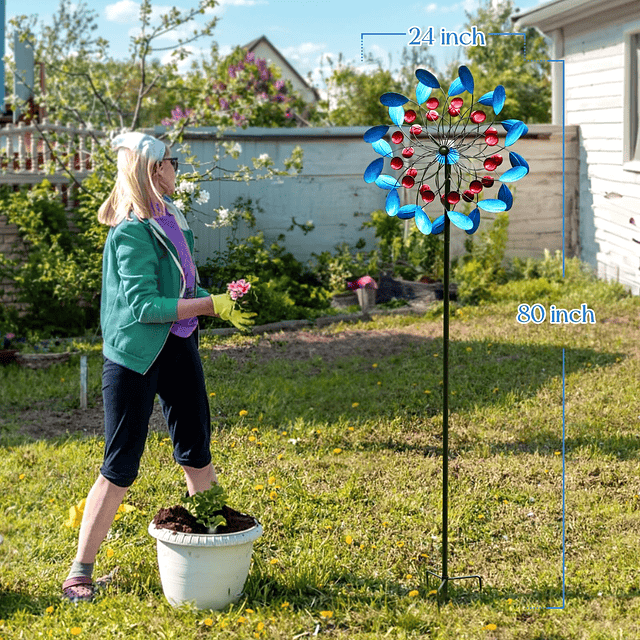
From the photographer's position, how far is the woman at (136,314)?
11.5 feet

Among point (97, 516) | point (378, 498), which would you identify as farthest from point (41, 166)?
point (97, 516)

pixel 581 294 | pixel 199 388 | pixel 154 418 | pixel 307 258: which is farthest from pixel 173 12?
pixel 199 388

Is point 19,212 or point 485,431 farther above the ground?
point 19,212

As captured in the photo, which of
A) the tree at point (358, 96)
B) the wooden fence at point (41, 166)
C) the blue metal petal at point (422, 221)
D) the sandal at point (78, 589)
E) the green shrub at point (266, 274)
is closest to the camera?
the blue metal petal at point (422, 221)

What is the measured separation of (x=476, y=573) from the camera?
3.98 m

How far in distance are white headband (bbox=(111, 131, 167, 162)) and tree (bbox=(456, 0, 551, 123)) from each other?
32.6ft

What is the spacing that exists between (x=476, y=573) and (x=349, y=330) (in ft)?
17.2

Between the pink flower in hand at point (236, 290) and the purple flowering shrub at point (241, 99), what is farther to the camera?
the purple flowering shrub at point (241, 99)

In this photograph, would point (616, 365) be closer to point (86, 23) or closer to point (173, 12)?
point (173, 12)

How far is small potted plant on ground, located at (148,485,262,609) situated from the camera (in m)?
3.45

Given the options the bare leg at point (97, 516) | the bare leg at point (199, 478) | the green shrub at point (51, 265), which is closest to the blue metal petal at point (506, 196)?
the bare leg at point (199, 478)

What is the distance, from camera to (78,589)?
3623 mm

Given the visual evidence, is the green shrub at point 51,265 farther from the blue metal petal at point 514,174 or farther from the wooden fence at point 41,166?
the blue metal petal at point 514,174

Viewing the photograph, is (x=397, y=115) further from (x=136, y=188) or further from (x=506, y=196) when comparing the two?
(x=136, y=188)
